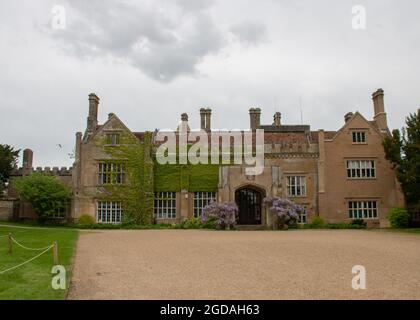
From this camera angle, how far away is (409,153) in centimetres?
2352

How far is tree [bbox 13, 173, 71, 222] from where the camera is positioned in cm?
2789

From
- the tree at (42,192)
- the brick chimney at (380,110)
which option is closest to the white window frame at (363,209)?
the brick chimney at (380,110)

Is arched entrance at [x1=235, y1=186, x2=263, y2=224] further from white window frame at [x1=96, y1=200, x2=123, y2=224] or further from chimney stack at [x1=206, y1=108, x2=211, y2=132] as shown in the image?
Answer: white window frame at [x1=96, y1=200, x2=123, y2=224]

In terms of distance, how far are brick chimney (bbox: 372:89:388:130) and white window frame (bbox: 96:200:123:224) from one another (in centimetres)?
2169

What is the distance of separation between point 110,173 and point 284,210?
1356 centimetres

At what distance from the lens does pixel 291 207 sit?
2623cm

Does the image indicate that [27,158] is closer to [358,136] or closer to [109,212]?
[109,212]

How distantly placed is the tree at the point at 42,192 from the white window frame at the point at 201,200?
9.67 metres

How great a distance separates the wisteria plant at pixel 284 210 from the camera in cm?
2584

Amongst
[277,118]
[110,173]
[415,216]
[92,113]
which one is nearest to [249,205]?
[110,173]

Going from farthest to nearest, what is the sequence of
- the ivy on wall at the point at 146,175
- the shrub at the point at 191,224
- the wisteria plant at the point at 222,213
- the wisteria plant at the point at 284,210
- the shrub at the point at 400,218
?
the ivy on wall at the point at 146,175 → the shrub at the point at 191,224 → the shrub at the point at 400,218 → the wisteria plant at the point at 284,210 → the wisteria plant at the point at 222,213

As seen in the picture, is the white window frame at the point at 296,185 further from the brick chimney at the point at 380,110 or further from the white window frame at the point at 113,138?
the white window frame at the point at 113,138
